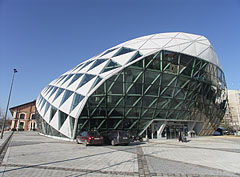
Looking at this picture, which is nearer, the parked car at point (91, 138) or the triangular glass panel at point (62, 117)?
the parked car at point (91, 138)

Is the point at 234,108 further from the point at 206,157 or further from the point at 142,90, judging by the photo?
the point at 206,157

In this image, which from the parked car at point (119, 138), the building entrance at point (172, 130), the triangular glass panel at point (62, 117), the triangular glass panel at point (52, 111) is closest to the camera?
the parked car at point (119, 138)

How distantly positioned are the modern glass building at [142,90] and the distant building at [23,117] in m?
48.1

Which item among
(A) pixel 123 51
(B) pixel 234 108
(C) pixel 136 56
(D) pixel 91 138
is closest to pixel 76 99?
(D) pixel 91 138

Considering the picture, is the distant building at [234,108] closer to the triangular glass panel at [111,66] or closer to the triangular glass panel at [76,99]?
the triangular glass panel at [111,66]

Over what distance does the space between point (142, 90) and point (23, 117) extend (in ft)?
207

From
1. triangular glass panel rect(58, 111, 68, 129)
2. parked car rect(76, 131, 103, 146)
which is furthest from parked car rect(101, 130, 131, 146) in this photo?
triangular glass panel rect(58, 111, 68, 129)

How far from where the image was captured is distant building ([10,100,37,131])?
201ft

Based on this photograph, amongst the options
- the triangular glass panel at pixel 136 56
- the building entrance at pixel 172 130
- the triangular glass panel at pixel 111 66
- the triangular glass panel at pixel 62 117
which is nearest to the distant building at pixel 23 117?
the triangular glass panel at pixel 62 117

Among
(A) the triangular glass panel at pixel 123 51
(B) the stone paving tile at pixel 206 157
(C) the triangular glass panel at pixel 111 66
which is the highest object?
(A) the triangular glass panel at pixel 123 51

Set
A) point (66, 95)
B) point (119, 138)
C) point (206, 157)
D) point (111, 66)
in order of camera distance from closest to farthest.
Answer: point (206, 157), point (119, 138), point (111, 66), point (66, 95)

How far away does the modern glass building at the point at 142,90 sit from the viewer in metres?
18.1

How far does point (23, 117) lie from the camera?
2489 inches

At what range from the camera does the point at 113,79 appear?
1795cm
